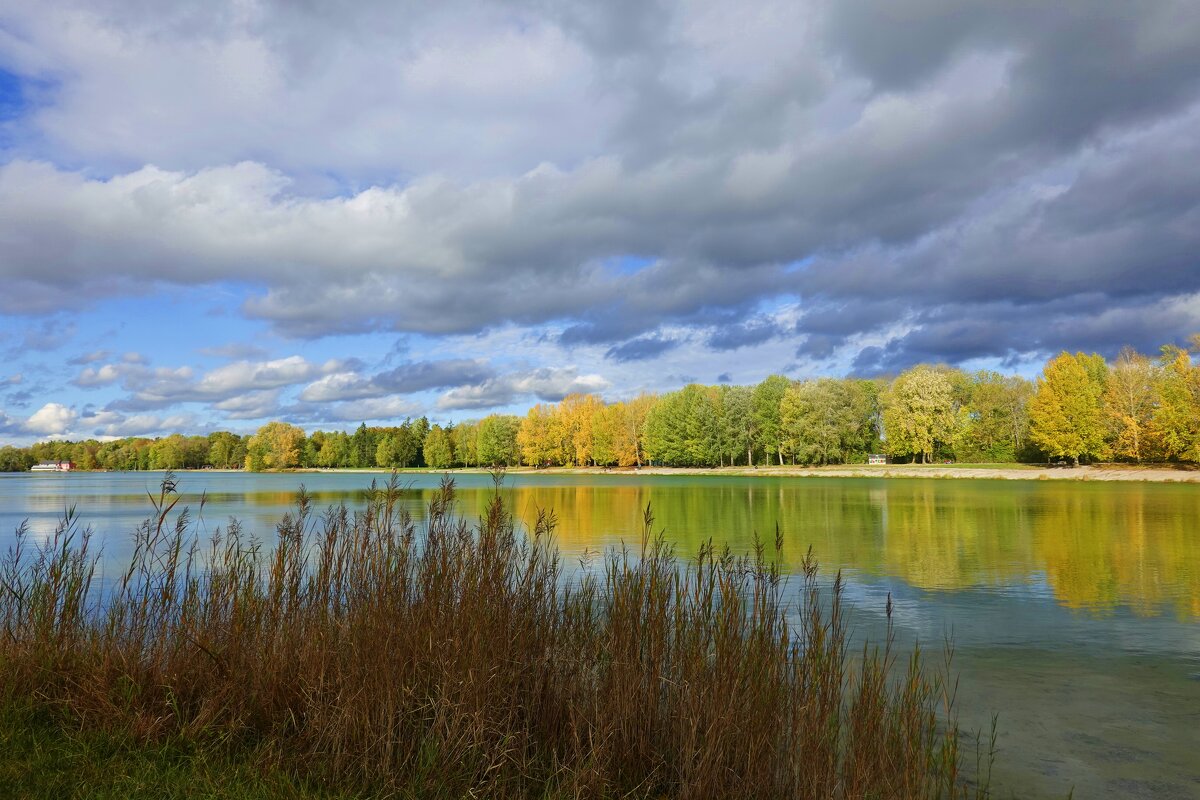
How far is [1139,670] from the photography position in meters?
8.80

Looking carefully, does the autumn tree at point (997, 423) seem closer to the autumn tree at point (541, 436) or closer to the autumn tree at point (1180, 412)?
the autumn tree at point (1180, 412)

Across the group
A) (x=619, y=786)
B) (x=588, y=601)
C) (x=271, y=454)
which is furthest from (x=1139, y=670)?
(x=271, y=454)

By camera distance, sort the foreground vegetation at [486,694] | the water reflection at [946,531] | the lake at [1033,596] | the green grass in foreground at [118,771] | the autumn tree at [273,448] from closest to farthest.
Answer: the green grass in foreground at [118,771] < the foreground vegetation at [486,694] < the lake at [1033,596] < the water reflection at [946,531] < the autumn tree at [273,448]

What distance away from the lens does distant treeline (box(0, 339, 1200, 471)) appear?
62.1 metres

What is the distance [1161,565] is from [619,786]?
1686 cm

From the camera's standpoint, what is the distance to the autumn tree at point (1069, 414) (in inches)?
2453

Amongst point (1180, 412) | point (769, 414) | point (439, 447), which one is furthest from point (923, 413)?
point (439, 447)

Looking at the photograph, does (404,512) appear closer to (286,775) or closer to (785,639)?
(286,775)

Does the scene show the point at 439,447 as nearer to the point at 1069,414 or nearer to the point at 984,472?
the point at 984,472

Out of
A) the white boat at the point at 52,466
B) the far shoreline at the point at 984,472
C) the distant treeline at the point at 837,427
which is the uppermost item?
the distant treeline at the point at 837,427

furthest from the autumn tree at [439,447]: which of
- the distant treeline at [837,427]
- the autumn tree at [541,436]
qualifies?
the autumn tree at [541,436]

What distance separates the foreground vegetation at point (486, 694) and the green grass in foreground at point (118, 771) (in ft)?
0.19

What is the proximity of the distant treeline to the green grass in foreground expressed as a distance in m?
24.8

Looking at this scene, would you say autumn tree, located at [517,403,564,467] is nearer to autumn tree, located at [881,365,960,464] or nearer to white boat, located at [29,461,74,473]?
autumn tree, located at [881,365,960,464]
